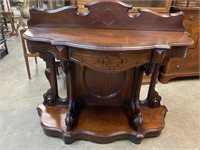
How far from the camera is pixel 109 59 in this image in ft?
3.46

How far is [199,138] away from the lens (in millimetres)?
1553

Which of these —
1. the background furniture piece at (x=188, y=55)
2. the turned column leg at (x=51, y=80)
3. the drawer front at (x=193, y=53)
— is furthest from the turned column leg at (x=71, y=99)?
the drawer front at (x=193, y=53)

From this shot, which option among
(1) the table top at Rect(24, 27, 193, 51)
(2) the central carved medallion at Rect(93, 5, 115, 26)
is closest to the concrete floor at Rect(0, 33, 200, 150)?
(1) the table top at Rect(24, 27, 193, 51)

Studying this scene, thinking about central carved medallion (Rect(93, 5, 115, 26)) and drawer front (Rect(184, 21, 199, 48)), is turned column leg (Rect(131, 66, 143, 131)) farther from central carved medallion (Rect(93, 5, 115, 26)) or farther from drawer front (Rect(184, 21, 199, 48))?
drawer front (Rect(184, 21, 199, 48))

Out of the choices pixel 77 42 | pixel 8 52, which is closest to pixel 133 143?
pixel 77 42

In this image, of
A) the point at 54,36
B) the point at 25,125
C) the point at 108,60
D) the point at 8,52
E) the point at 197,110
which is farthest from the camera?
the point at 8,52

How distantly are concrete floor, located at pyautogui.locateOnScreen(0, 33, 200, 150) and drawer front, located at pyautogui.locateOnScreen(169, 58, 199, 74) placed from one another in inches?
6.9

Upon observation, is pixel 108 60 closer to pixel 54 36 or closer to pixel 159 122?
pixel 54 36

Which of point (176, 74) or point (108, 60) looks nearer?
point (108, 60)

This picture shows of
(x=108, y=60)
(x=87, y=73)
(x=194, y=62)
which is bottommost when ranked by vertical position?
(x=194, y=62)

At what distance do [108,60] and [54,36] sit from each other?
40 centimetres

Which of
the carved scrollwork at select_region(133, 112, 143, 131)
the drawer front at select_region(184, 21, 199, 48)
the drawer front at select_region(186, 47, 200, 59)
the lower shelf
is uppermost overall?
the drawer front at select_region(184, 21, 199, 48)

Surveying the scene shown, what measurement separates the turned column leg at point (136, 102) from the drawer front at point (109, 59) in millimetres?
371

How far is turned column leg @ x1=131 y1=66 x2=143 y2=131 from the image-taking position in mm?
1461
